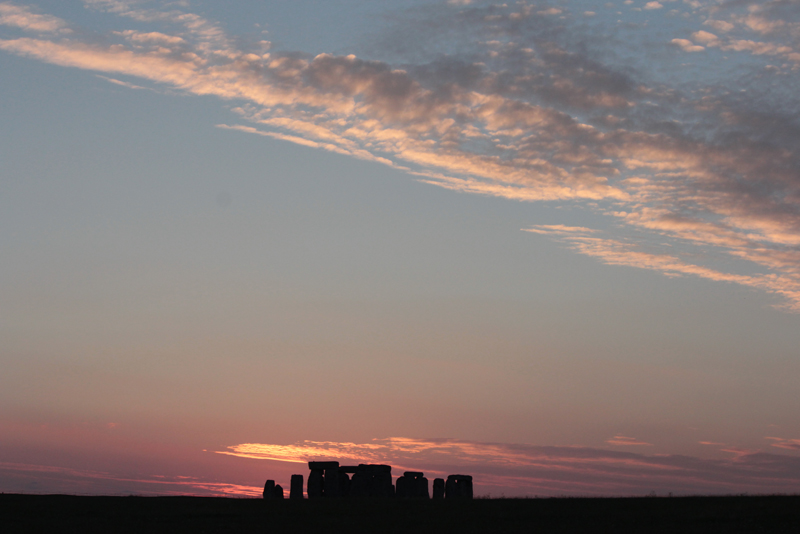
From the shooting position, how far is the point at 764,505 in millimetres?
32969

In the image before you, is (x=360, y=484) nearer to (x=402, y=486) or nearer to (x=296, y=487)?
(x=402, y=486)

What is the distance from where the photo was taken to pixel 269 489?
4894 centimetres

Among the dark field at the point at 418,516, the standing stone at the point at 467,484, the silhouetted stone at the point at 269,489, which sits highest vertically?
the standing stone at the point at 467,484

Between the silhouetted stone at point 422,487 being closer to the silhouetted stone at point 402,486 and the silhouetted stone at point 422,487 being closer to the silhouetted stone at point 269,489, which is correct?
the silhouetted stone at point 402,486

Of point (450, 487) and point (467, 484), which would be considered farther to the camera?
point (467, 484)

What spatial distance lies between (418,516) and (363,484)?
53.2 feet

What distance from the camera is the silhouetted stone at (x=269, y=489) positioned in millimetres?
48531

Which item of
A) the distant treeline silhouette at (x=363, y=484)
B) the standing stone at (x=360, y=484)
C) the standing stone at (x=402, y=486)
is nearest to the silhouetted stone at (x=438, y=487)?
the distant treeline silhouette at (x=363, y=484)

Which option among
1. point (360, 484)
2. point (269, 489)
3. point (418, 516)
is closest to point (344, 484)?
point (360, 484)

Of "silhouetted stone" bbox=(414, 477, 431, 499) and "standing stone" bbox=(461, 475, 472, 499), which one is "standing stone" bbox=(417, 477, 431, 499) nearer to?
"silhouetted stone" bbox=(414, 477, 431, 499)

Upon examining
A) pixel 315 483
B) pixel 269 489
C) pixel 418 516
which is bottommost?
pixel 418 516

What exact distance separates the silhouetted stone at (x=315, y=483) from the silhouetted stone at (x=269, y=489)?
2.21 metres

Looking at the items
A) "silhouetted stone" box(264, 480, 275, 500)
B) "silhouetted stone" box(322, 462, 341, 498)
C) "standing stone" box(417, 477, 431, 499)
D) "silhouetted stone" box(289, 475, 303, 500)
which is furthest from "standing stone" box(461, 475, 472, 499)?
"silhouetted stone" box(264, 480, 275, 500)

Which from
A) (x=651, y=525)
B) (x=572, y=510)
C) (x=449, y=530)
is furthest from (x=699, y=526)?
(x=449, y=530)
